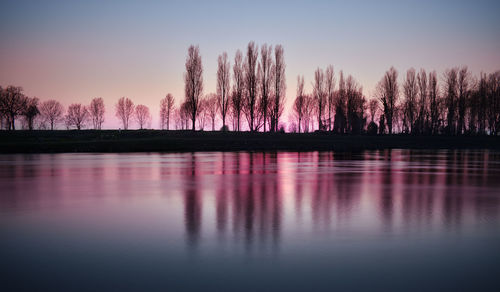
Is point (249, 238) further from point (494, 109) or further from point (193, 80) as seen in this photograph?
point (494, 109)

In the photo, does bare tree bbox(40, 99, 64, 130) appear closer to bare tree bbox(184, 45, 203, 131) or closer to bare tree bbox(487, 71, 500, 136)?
bare tree bbox(184, 45, 203, 131)

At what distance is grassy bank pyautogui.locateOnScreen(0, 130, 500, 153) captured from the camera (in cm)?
4009

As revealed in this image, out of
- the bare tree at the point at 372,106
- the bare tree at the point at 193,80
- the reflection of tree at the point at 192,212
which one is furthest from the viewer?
the bare tree at the point at 372,106

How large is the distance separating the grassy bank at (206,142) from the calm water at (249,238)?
95.1 feet

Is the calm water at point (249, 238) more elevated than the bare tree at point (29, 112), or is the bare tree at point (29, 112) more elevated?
the bare tree at point (29, 112)

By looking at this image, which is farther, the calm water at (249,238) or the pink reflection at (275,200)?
the pink reflection at (275,200)

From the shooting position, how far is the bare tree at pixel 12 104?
73000 millimetres

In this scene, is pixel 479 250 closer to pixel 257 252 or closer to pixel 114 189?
pixel 257 252

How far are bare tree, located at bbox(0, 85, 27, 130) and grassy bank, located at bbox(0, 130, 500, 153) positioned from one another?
2470cm

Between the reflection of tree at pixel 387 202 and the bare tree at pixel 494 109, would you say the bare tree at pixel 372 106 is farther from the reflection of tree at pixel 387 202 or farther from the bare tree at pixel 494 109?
the reflection of tree at pixel 387 202

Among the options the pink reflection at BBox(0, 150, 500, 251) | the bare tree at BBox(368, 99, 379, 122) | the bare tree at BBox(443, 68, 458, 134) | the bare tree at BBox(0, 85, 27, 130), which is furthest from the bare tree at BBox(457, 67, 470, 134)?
the bare tree at BBox(0, 85, 27, 130)

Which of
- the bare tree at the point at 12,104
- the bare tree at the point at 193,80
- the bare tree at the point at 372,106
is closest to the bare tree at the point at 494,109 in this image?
the bare tree at the point at 372,106

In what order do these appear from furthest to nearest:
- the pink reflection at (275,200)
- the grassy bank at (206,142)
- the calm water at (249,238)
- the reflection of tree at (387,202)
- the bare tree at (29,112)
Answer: the bare tree at (29,112), the grassy bank at (206,142), the reflection of tree at (387,202), the pink reflection at (275,200), the calm water at (249,238)

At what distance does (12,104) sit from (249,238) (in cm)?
8229
